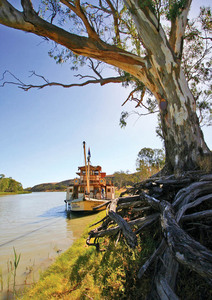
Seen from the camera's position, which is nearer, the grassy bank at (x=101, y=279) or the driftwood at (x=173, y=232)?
the driftwood at (x=173, y=232)

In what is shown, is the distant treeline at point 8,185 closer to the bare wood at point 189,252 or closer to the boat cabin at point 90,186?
the boat cabin at point 90,186

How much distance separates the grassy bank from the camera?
1.95 meters

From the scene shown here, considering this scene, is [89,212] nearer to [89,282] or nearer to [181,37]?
[89,282]

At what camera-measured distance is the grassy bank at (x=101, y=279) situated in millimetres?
1948

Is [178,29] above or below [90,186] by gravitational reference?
above

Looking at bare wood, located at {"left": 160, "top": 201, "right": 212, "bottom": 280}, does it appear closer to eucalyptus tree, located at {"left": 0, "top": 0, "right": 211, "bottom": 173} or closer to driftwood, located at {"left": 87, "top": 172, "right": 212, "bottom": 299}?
driftwood, located at {"left": 87, "top": 172, "right": 212, "bottom": 299}

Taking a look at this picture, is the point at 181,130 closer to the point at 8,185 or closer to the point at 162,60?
the point at 162,60

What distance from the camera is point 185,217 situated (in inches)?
76.0

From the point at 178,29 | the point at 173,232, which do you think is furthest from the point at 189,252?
the point at 178,29

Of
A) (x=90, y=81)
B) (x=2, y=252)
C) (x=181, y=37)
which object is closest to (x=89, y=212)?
(x=2, y=252)

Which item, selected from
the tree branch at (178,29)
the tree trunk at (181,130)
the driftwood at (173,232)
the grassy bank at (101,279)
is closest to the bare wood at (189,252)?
the driftwood at (173,232)

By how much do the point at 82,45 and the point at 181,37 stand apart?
110 inches

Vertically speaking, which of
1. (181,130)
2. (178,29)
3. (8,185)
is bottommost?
(8,185)

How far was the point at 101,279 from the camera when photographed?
234 cm
